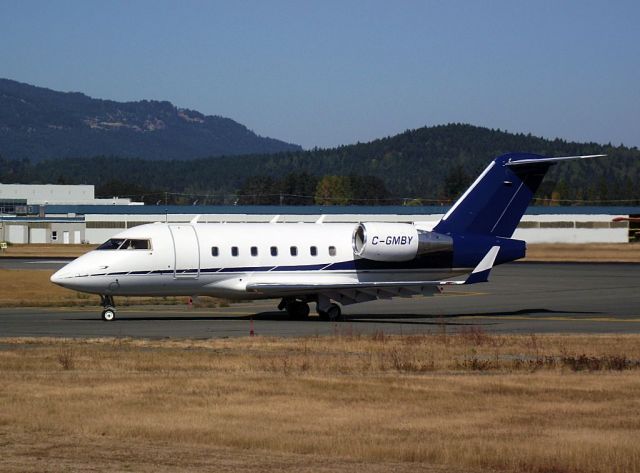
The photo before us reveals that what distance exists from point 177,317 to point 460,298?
15.1 meters

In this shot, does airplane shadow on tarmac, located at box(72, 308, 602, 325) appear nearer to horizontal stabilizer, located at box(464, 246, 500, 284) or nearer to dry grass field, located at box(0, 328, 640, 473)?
horizontal stabilizer, located at box(464, 246, 500, 284)

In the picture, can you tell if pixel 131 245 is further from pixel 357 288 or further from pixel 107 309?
pixel 357 288

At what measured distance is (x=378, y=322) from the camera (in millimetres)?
38219

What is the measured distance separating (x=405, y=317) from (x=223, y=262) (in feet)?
23.1

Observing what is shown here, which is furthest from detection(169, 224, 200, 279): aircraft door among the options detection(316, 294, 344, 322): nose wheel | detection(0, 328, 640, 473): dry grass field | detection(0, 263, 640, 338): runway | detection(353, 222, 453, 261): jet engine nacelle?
detection(0, 328, 640, 473): dry grass field

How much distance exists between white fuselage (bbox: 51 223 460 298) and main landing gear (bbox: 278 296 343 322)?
836 millimetres

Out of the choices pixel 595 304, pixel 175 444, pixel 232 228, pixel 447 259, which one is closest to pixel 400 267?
pixel 447 259

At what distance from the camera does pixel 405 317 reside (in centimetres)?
4050

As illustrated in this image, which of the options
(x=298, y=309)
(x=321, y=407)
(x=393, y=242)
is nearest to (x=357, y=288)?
(x=393, y=242)

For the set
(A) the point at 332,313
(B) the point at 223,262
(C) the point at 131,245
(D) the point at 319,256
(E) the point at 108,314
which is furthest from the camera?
(D) the point at 319,256

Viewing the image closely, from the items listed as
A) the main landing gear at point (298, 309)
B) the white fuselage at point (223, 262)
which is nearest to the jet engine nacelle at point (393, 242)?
the white fuselage at point (223, 262)

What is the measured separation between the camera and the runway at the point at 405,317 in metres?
33.8

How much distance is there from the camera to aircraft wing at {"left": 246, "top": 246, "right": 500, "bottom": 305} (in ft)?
123

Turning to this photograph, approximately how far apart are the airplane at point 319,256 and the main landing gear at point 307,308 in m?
0.03
